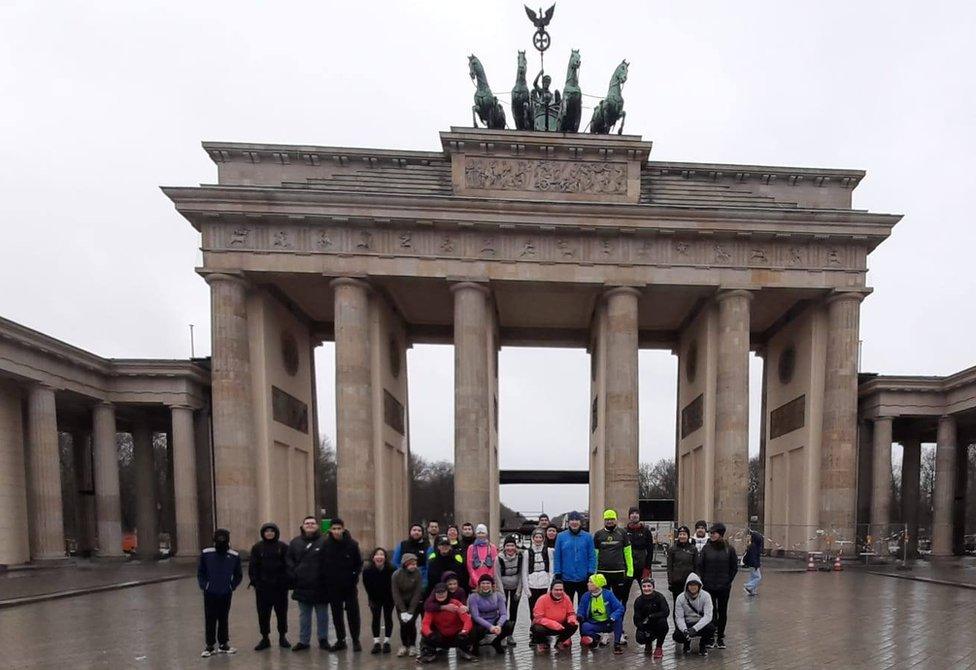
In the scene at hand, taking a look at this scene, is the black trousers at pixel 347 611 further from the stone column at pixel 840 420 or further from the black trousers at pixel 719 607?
the stone column at pixel 840 420

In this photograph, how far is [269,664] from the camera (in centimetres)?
766

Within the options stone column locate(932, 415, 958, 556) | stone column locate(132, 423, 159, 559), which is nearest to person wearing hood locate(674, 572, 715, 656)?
stone column locate(932, 415, 958, 556)

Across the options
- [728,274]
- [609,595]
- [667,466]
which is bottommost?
[667,466]

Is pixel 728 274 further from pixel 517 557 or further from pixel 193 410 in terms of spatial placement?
pixel 193 410

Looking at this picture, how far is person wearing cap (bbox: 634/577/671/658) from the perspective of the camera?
314 inches

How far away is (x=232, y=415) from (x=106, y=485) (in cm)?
752

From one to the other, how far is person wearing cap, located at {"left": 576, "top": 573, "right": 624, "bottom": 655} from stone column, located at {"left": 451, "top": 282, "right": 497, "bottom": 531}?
48.5ft

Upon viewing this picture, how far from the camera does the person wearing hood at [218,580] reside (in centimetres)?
777

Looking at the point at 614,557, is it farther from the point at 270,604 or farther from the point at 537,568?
the point at 270,604

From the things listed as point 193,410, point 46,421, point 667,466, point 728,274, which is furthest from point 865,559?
point 667,466


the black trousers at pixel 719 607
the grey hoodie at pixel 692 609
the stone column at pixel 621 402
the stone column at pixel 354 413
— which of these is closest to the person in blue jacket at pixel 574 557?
the grey hoodie at pixel 692 609

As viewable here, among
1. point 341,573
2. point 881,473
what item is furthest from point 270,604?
point 881,473

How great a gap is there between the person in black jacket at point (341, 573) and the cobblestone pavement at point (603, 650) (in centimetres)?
39

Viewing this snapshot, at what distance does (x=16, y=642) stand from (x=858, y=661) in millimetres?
11978
